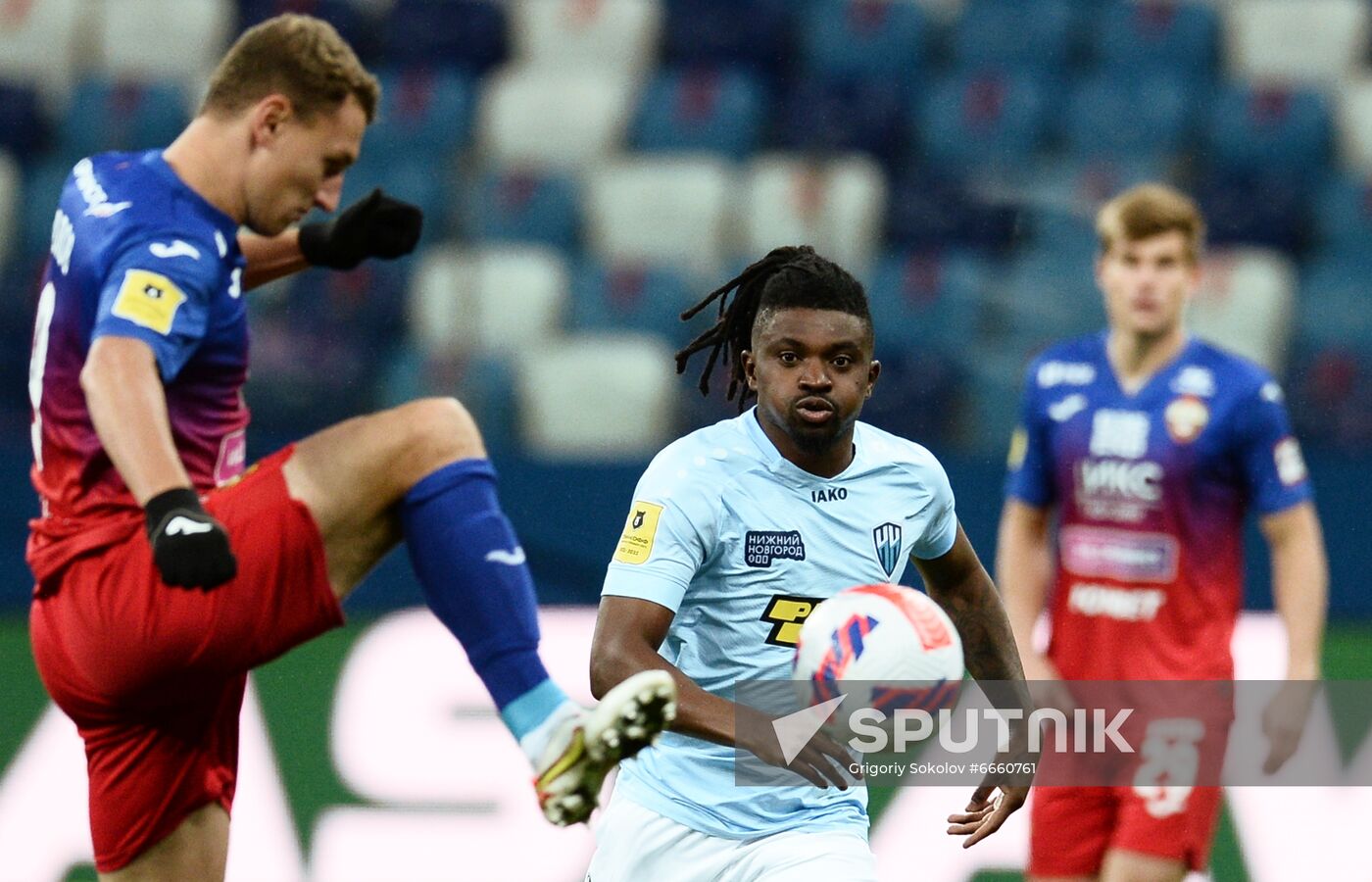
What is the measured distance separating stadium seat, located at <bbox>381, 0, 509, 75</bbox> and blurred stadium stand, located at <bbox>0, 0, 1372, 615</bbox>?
0.01 meters

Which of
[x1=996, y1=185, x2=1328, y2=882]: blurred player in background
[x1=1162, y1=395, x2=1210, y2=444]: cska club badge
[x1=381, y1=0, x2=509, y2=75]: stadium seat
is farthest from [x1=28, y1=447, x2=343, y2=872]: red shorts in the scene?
[x1=381, y1=0, x2=509, y2=75]: stadium seat

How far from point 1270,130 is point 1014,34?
3.98 ft

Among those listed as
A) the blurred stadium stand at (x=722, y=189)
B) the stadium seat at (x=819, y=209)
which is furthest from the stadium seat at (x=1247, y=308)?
the stadium seat at (x=819, y=209)

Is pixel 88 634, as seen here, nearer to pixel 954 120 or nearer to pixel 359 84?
pixel 359 84

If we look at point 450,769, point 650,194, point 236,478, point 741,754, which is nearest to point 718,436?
point 741,754

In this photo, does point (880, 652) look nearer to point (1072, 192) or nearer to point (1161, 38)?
point (1072, 192)

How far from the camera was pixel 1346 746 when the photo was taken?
20.8 feet

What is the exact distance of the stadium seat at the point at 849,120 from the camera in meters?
8.10

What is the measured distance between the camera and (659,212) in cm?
758

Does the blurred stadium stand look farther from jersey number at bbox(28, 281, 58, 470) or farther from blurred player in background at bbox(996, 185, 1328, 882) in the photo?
jersey number at bbox(28, 281, 58, 470)

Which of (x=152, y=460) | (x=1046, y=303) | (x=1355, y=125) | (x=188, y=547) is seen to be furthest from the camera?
(x=1355, y=125)

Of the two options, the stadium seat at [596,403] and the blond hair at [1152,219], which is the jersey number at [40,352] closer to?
the blond hair at [1152,219]

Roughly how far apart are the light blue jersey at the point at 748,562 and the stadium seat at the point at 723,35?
5.28 m
